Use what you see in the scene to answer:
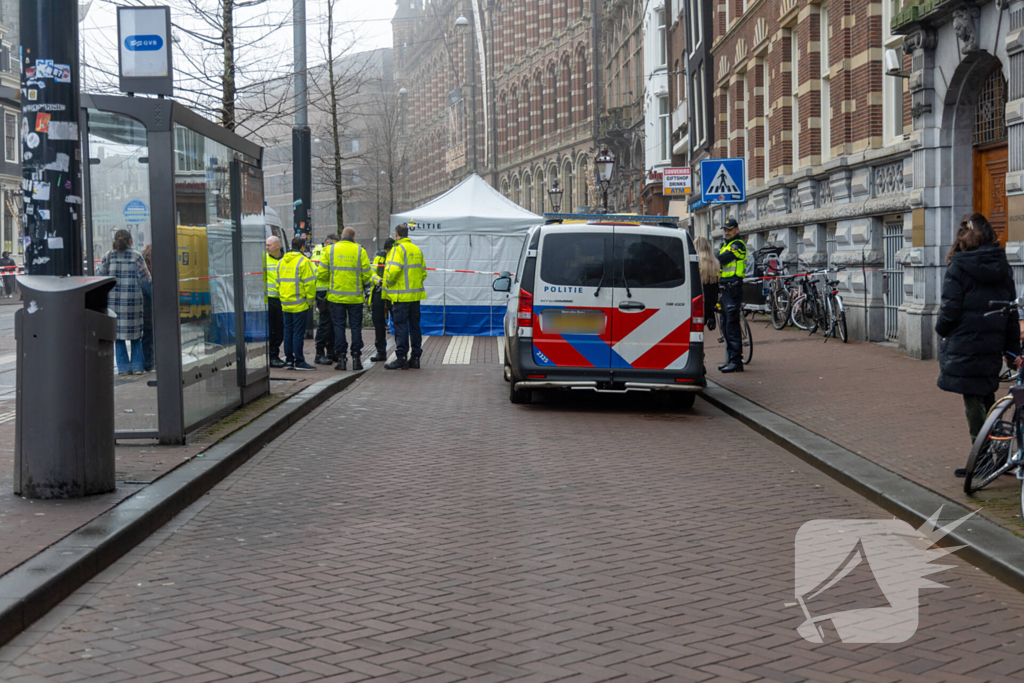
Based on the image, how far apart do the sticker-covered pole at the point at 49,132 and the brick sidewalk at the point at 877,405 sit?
5.33m

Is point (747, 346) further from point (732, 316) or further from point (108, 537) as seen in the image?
point (108, 537)

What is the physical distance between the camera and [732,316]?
14727mm

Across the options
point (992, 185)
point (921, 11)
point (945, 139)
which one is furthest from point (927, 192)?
point (921, 11)

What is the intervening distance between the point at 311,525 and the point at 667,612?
2.38 metres

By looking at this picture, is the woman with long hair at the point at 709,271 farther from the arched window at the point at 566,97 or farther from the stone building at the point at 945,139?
the arched window at the point at 566,97

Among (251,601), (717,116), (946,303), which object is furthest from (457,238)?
(251,601)

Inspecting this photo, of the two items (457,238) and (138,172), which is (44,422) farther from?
(457,238)

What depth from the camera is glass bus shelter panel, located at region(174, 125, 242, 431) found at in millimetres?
8461

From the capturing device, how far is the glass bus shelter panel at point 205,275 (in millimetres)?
8461

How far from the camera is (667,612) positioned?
4695 millimetres

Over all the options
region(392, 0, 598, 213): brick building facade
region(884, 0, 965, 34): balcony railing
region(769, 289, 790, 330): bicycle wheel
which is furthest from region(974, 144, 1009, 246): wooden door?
region(392, 0, 598, 213): brick building facade

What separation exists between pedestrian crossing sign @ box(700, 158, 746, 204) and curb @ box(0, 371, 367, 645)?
9.11m

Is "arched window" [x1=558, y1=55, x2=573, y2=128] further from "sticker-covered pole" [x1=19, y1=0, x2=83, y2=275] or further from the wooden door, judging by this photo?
"sticker-covered pole" [x1=19, y1=0, x2=83, y2=275]

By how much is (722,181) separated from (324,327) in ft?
19.9
